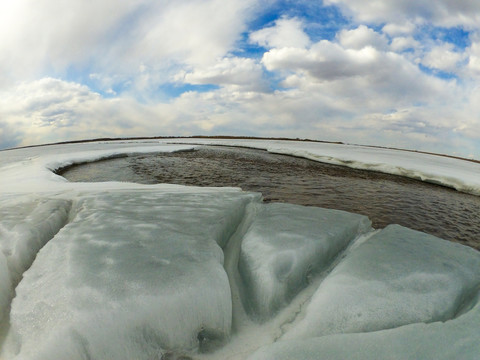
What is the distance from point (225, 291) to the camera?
199 centimetres

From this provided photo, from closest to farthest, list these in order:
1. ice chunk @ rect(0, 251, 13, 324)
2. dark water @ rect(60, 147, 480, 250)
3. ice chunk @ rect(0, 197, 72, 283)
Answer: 1. ice chunk @ rect(0, 251, 13, 324)
2. ice chunk @ rect(0, 197, 72, 283)
3. dark water @ rect(60, 147, 480, 250)

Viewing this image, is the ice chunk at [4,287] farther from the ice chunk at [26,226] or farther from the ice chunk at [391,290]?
the ice chunk at [391,290]

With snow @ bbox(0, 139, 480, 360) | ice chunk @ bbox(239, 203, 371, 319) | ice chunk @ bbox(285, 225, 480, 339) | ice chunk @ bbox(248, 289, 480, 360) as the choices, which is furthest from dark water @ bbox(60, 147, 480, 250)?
ice chunk @ bbox(248, 289, 480, 360)

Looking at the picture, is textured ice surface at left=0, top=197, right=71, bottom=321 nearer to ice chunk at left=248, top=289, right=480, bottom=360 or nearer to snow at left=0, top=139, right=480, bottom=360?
snow at left=0, top=139, right=480, bottom=360

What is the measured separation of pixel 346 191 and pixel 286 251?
4.34 m

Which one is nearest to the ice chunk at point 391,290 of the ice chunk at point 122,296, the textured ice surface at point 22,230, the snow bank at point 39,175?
the ice chunk at point 122,296

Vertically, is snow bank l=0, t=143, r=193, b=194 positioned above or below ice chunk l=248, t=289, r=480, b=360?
above

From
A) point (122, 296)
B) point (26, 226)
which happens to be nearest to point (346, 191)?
point (122, 296)

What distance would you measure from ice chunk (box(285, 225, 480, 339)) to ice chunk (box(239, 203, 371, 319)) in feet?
0.83

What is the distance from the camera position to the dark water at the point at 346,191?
455 cm

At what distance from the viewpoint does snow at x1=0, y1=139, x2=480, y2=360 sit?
1.60 meters

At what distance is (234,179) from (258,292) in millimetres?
5041

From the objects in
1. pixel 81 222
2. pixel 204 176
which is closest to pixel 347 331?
pixel 81 222

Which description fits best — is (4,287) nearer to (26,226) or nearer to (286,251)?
(26,226)
